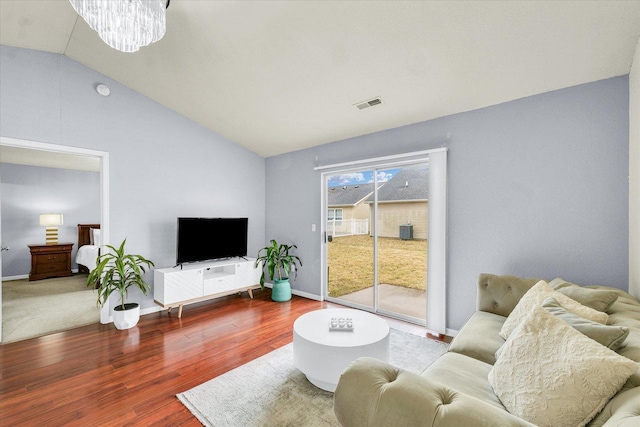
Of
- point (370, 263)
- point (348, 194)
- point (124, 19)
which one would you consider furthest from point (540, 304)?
point (124, 19)

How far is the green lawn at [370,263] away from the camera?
3.72 meters

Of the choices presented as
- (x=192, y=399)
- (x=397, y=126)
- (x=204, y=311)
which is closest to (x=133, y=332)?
(x=204, y=311)

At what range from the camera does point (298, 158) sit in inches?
185

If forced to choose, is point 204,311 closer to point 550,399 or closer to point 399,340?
point 399,340

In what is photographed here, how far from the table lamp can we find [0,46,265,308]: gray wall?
365 cm

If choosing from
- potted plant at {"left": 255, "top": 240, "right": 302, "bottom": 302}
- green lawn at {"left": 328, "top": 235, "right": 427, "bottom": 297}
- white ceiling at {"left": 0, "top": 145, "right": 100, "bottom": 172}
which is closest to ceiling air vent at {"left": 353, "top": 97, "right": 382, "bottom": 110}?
green lawn at {"left": 328, "top": 235, "right": 427, "bottom": 297}

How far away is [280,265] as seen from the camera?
4633mm

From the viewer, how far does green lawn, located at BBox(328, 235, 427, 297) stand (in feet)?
12.2

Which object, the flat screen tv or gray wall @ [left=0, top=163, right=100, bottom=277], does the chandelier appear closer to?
the flat screen tv

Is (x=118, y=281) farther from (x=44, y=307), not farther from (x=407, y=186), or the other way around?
(x=407, y=186)

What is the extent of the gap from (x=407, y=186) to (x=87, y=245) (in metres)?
6.67

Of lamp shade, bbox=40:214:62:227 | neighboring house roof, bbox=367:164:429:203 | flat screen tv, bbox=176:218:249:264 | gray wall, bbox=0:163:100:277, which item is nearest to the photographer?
neighboring house roof, bbox=367:164:429:203

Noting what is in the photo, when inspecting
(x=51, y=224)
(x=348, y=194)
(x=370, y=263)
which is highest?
(x=348, y=194)

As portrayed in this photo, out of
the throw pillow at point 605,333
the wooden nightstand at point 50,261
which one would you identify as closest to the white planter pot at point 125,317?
the wooden nightstand at point 50,261
